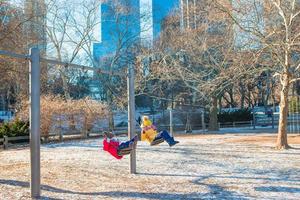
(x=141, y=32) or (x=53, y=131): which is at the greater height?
(x=141, y=32)

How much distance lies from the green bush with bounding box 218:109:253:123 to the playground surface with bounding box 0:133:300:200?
22.8 metres

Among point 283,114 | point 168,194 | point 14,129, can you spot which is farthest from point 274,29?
point 14,129

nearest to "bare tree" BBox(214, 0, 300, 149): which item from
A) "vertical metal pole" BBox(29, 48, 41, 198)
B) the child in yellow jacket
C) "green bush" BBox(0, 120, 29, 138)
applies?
the child in yellow jacket

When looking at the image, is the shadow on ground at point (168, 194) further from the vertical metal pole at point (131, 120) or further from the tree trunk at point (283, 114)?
the tree trunk at point (283, 114)

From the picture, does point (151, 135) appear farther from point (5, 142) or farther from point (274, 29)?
point (5, 142)

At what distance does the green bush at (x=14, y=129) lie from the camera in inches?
806

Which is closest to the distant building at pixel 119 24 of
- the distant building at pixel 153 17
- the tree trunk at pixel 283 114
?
the distant building at pixel 153 17

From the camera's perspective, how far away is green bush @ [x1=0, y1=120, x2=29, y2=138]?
2048 centimetres

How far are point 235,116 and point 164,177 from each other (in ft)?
93.5

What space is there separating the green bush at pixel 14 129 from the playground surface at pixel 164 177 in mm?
6693

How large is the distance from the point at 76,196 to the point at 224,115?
30609 mm

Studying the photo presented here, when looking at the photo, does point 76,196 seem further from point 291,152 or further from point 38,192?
point 291,152

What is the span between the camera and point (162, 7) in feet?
119

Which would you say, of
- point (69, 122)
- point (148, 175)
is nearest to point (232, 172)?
point (148, 175)
